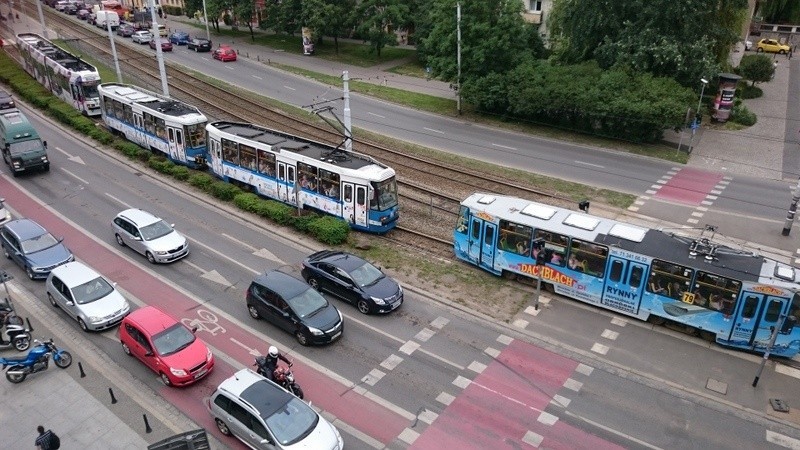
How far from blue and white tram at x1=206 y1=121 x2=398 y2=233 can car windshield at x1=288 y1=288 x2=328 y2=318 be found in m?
7.22

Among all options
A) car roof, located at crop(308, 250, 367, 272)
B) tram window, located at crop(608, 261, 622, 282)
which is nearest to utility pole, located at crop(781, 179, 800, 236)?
tram window, located at crop(608, 261, 622, 282)

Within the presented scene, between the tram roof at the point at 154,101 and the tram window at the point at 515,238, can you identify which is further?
the tram roof at the point at 154,101

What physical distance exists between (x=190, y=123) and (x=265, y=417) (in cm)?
2301

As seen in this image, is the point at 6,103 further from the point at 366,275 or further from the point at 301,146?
the point at 366,275

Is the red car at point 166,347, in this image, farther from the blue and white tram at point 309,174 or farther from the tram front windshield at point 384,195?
the tram front windshield at point 384,195

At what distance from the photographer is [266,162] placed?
29.9 metres

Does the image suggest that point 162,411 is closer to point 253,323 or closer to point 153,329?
point 153,329

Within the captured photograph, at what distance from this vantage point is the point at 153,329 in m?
18.4

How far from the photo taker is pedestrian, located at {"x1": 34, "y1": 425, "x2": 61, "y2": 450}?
1479 centimetres

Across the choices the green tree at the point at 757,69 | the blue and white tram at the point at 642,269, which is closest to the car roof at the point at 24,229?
the blue and white tram at the point at 642,269

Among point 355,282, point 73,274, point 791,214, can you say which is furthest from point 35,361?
point 791,214

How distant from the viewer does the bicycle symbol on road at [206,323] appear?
20766 millimetres

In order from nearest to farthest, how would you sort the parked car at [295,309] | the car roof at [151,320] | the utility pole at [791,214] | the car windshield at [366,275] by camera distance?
the car roof at [151,320] → the parked car at [295,309] → the car windshield at [366,275] → the utility pole at [791,214]

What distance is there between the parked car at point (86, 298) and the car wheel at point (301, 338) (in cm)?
630
